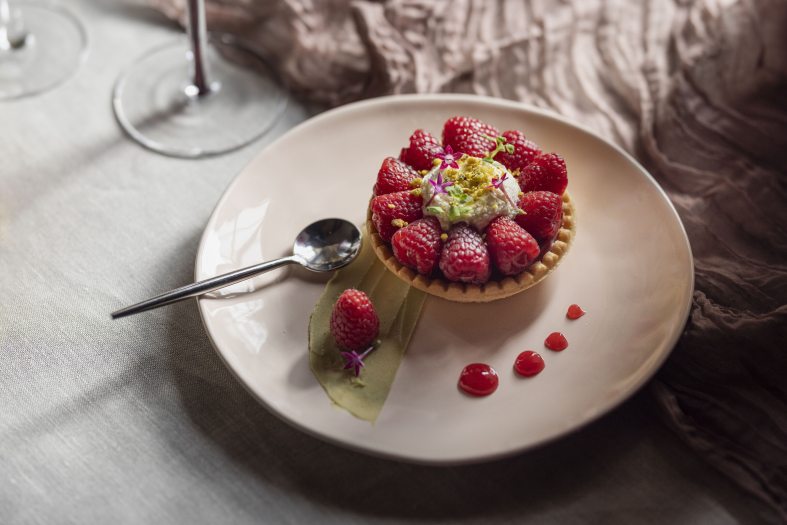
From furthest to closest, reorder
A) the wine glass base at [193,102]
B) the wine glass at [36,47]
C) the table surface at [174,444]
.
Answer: the wine glass at [36,47]
the wine glass base at [193,102]
the table surface at [174,444]

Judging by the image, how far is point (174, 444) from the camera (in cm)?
180

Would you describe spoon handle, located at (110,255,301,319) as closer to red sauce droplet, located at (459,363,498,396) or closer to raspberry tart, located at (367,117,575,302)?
raspberry tart, located at (367,117,575,302)

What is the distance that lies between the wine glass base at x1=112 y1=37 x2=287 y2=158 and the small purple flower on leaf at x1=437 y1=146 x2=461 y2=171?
742 mm

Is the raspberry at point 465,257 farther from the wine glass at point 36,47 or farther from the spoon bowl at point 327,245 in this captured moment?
the wine glass at point 36,47

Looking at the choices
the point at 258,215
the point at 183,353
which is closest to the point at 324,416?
the point at 183,353

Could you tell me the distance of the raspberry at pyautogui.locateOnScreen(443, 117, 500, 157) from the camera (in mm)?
2068

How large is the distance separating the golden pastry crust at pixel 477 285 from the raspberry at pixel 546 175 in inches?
5.1

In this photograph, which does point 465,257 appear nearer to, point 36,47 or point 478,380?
point 478,380

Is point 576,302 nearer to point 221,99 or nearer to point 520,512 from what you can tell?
point 520,512

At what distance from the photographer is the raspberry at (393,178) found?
200cm

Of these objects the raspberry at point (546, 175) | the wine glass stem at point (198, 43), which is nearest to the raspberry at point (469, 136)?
the raspberry at point (546, 175)

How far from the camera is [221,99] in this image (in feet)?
8.71

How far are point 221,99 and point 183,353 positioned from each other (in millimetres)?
1015

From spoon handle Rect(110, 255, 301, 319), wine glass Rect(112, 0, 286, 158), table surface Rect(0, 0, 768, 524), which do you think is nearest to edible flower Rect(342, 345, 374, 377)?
table surface Rect(0, 0, 768, 524)
